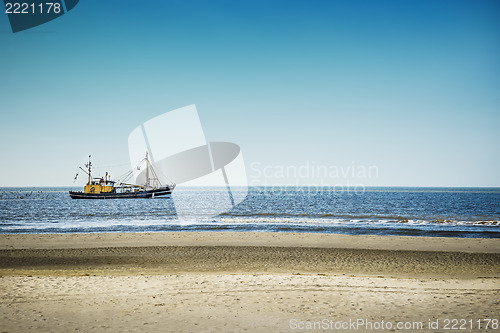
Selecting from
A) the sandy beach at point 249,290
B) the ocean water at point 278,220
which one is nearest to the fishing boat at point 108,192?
the ocean water at point 278,220

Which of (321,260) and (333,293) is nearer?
(333,293)

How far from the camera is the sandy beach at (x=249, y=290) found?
6.24 metres

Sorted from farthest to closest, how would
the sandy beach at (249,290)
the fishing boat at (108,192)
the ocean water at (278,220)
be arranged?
the fishing boat at (108,192) < the ocean water at (278,220) < the sandy beach at (249,290)

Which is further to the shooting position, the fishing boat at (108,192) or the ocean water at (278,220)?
the fishing boat at (108,192)

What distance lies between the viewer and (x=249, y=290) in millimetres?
8406

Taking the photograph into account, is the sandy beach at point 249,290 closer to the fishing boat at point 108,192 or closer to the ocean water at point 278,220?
the ocean water at point 278,220

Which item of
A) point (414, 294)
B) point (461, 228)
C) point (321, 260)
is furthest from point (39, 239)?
point (461, 228)

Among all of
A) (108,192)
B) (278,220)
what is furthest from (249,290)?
(108,192)

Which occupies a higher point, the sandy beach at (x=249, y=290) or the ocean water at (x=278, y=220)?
the sandy beach at (x=249, y=290)

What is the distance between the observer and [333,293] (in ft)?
26.5

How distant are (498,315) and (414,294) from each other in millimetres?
1740

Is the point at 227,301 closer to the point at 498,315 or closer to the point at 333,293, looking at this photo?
the point at 333,293

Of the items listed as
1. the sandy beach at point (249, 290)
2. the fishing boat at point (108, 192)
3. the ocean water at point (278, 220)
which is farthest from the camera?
the fishing boat at point (108, 192)

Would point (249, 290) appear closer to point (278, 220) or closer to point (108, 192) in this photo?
point (278, 220)
